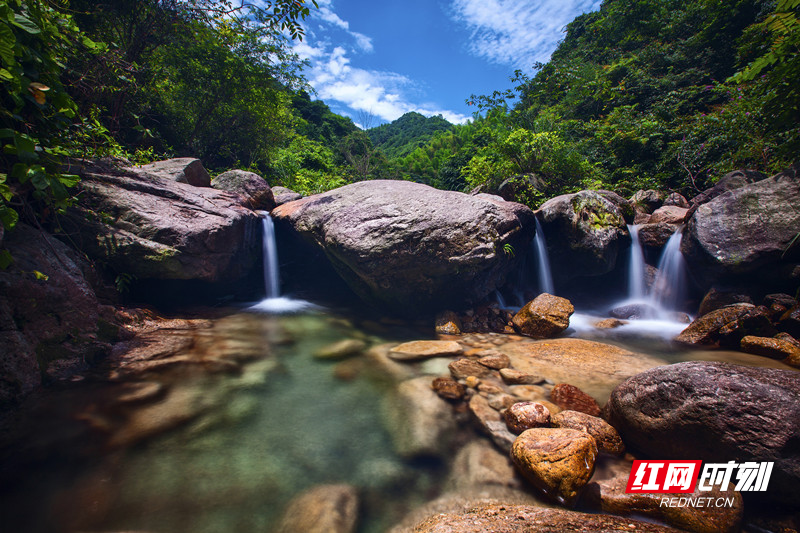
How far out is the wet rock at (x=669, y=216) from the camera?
8.36 metres

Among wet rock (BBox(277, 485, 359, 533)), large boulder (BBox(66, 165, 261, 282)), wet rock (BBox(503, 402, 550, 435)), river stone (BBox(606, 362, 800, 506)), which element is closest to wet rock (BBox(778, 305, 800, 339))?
river stone (BBox(606, 362, 800, 506))

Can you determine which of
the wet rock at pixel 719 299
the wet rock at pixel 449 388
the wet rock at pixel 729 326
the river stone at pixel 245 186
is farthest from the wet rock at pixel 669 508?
the river stone at pixel 245 186

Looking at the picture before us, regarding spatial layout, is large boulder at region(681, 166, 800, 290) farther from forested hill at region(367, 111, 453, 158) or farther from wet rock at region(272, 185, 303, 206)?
forested hill at region(367, 111, 453, 158)

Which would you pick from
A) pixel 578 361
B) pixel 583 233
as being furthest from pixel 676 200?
pixel 578 361

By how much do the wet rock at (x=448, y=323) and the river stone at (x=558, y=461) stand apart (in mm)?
3383

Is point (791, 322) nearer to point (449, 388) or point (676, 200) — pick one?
point (449, 388)

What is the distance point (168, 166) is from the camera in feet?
25.6

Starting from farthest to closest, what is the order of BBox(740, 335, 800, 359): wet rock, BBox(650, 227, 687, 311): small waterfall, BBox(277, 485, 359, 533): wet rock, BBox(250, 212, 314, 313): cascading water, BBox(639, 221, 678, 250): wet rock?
BBox(639, 221, 678, 250): wet rock < BBox(250, 212, 314, 313): cascading water < BBox(650, 227, 687, 311): small waterfall < BBox(740, 335, 800, 359): wet rock < BBox(277, 485, 359, 533): wet rock

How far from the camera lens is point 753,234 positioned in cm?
576

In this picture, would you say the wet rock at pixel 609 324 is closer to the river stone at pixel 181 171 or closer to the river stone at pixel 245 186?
the river stone at pixel 245 186

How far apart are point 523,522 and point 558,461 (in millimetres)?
534

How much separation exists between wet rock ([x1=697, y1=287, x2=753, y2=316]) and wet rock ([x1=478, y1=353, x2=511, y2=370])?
5.07 m

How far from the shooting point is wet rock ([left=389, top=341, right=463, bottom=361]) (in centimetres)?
478

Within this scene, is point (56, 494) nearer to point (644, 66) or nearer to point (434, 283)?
point (434, 283)
